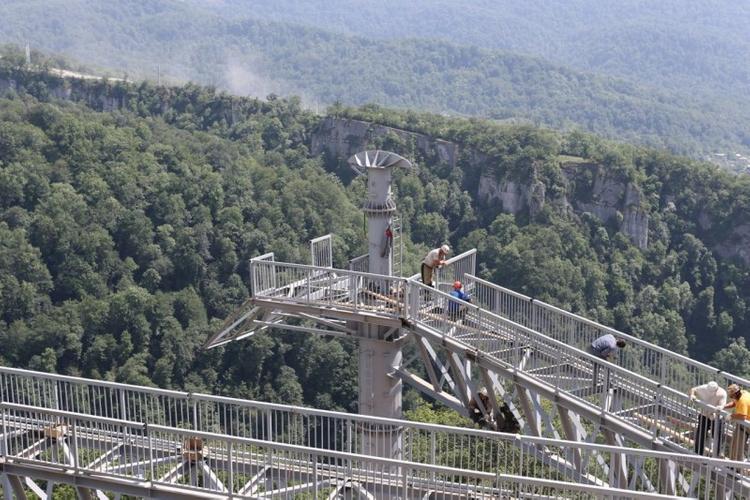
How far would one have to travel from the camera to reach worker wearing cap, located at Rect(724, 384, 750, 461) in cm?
1698

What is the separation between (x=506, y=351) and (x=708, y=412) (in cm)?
496

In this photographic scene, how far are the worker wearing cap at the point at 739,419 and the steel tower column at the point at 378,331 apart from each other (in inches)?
309

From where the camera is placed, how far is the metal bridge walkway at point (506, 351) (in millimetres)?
18969

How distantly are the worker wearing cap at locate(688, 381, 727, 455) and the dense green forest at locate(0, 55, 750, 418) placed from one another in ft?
166

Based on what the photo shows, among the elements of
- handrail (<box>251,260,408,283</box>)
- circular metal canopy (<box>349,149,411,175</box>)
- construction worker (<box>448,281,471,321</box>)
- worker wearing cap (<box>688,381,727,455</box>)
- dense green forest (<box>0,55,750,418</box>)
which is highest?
circular metal canopy (<box>349,149,411,175</box>)

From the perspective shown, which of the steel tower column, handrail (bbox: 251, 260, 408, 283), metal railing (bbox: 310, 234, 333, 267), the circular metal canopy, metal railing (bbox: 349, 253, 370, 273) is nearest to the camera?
handrail (bbox: 251, 260, 408, 283)

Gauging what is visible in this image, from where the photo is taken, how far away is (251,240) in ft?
298

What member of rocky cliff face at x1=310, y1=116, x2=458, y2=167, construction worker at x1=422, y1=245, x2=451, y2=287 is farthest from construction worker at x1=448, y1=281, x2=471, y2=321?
rocky cliff face at x1=310, y1=116, x2=458, y2=167

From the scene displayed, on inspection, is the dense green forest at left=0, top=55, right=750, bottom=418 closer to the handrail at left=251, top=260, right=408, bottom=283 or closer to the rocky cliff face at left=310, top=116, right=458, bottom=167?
the rocky cliff face at left=310, top=116, right=458, bottom=167

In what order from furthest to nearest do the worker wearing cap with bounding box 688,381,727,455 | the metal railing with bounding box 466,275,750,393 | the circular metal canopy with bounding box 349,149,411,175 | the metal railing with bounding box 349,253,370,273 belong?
the metal railing with bounding box 349,253,370,273 → the circular metal canopy with bounding box 349,149,411,175 → the metal railing with bounding box 466,275,750,393 → the worker wearing cap with bounding box 688,381,727,455

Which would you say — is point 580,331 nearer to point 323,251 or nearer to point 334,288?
point 334,288

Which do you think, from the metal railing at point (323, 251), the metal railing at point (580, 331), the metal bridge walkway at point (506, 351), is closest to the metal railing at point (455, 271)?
the metal bridge walkway at point (506, 351)

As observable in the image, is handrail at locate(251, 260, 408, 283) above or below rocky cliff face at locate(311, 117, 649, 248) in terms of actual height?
above

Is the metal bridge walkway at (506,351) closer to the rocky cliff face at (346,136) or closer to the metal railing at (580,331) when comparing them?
the metal railing at (580,331)
